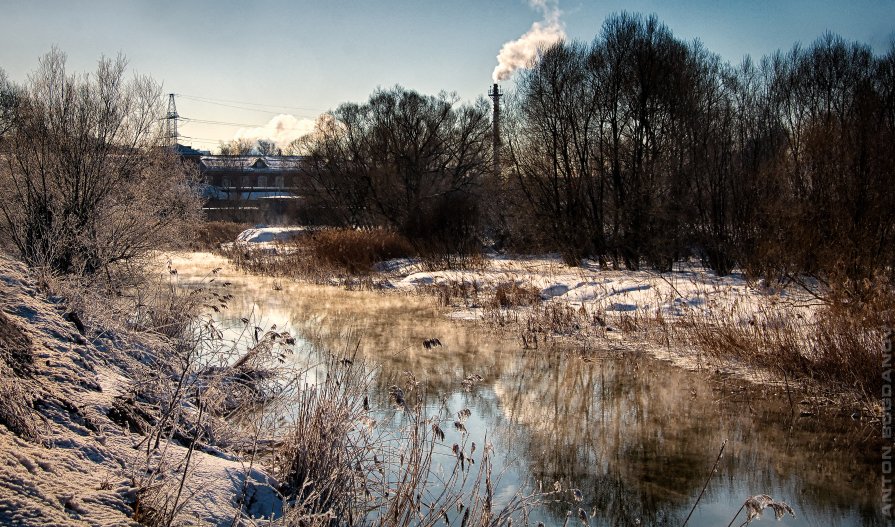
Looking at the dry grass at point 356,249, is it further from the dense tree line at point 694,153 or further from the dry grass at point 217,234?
the dry grass at point 217,234

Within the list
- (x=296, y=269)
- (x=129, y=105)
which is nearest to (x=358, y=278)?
(x=296, y=269)

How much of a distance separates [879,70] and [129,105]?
74.8ft

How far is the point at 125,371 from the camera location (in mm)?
5422

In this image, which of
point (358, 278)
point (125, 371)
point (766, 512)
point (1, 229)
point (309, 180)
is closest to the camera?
point (766, 512)

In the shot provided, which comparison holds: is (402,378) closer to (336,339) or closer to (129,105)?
(336,339)

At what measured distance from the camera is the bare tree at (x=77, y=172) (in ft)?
38.1

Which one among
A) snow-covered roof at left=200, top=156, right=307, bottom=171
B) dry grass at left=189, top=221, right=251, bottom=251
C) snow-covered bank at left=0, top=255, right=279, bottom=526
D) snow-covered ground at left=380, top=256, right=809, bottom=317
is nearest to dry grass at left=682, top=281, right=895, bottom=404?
snow-covered ground at left=380, top=256, right=809, bottom=317

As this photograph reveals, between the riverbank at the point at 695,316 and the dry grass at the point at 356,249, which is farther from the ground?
the dry grass at the point at 356,249

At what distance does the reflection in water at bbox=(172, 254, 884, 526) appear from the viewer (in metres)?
5.12

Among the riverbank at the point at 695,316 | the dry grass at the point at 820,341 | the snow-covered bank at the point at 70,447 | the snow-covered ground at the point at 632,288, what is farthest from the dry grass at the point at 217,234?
the snow-covered bank at the point at 70,447

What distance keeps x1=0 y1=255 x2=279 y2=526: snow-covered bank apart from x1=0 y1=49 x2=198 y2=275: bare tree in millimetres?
6547

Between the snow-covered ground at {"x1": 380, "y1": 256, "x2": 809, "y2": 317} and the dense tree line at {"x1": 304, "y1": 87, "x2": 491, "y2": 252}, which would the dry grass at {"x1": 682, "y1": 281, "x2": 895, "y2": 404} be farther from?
the dense tree line at {"x1": 304, "y1": 87, "x2": 491, "y2": 252}

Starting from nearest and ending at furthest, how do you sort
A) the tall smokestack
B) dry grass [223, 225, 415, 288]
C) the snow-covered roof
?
1. dry grass [223, 225, 415, 288]
2. the tall smokestack
3. the snow-covered roof

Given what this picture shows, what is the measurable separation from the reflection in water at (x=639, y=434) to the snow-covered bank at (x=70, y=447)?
202 centimetres
